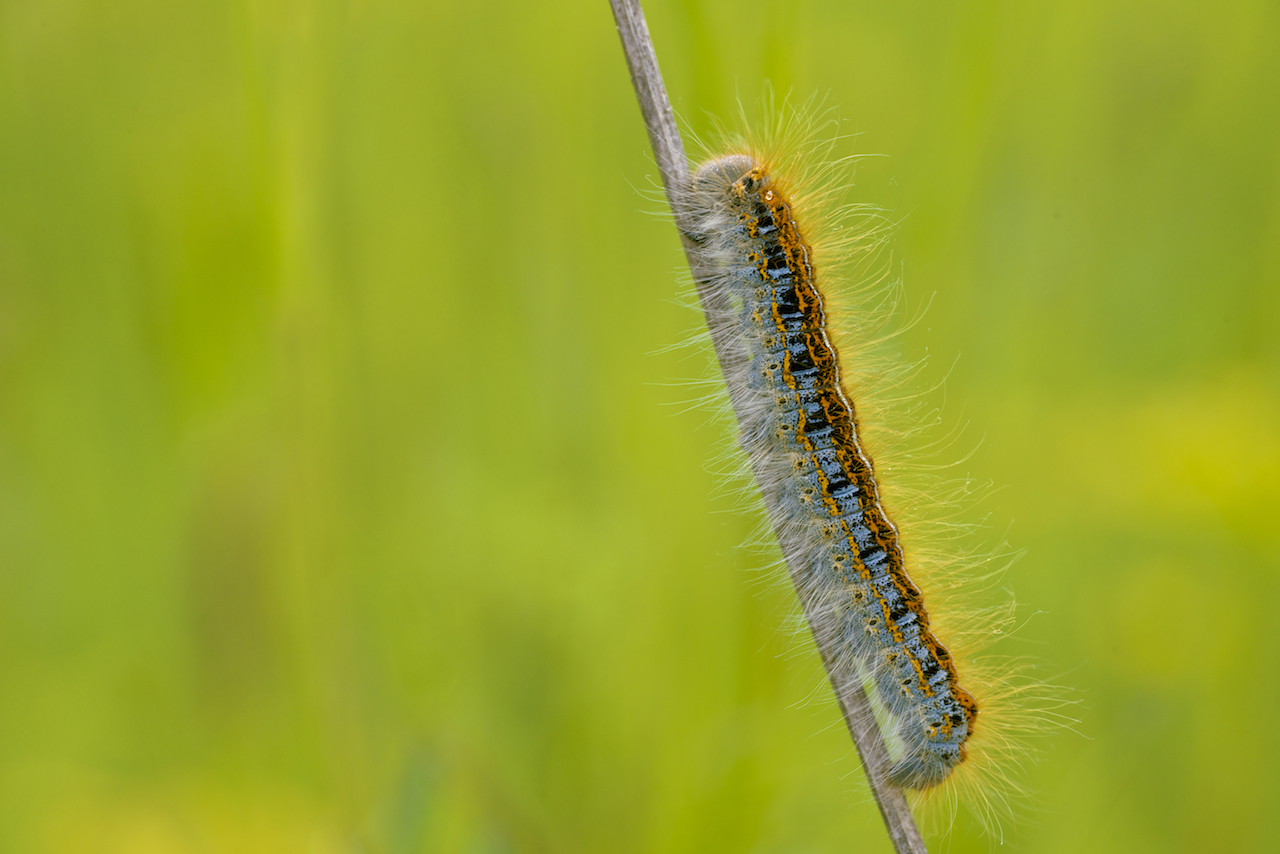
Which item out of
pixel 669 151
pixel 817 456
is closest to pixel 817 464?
pixel 817 456

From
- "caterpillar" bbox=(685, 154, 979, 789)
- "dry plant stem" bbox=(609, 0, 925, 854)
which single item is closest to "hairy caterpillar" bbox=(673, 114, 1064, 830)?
"caterpillar" bbox=(685, 154, 979, 789)

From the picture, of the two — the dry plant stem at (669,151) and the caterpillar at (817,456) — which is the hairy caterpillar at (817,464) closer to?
the caterpillar at (817,456)

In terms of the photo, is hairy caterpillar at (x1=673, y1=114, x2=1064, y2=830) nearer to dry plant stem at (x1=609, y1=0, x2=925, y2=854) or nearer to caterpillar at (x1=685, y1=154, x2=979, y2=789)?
caterpillar at (x1=685, y1=154, x2=979, y2=789)

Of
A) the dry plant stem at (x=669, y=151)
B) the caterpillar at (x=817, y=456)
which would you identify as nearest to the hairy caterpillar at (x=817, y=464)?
the caterpillar at (x=817, y=456)

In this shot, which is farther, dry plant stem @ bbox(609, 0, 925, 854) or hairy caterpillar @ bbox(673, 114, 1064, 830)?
hairy caterpillar @ bbox(673, 114, 1064, 830)

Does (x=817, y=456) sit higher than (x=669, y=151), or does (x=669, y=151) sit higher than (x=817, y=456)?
(x=669, y=151)

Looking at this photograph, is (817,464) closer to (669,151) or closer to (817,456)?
(817,456)

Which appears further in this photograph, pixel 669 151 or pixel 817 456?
pixel 817 456

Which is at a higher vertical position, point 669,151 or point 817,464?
point 669,151

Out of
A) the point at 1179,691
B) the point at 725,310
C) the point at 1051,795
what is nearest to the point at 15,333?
the point at 725,310

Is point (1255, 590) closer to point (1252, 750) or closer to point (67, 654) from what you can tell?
point (1252, 750)

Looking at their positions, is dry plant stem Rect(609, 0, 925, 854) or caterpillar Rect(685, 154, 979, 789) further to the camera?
caterpillar Rect(685, 154, 979, 789)
